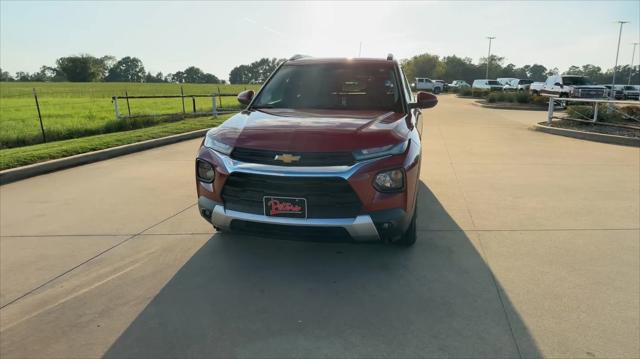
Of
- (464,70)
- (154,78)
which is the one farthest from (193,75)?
(464,70)

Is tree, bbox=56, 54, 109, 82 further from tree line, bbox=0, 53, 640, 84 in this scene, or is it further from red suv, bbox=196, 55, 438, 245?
red suv, bbox=196, 55, 438, 245

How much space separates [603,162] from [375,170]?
22.5ft

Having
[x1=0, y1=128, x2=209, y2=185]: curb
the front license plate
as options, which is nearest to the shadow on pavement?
the front license plate

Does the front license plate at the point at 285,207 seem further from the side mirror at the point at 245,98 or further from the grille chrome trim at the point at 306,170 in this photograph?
the side mirror at the point at 245,98

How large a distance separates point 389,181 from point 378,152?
226mm

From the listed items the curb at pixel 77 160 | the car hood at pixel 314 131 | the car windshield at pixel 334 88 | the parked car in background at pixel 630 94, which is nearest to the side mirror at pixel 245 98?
the car windshield at pixel 334 88

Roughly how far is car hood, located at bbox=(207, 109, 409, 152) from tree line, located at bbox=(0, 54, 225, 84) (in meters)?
134

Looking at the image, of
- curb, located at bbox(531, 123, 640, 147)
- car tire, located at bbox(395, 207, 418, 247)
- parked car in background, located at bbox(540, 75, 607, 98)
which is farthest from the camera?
parked car in background, located at bbox(540, 75, 607, 98)

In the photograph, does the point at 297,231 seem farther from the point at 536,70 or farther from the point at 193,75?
the point at 536,70

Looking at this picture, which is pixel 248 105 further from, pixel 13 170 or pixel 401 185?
pixel 13 170

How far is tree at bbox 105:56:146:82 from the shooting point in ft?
502

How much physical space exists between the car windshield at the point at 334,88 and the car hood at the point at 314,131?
1.34 ft

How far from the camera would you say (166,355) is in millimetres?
2457

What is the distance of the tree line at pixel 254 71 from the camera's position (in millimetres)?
Answer: 98062
